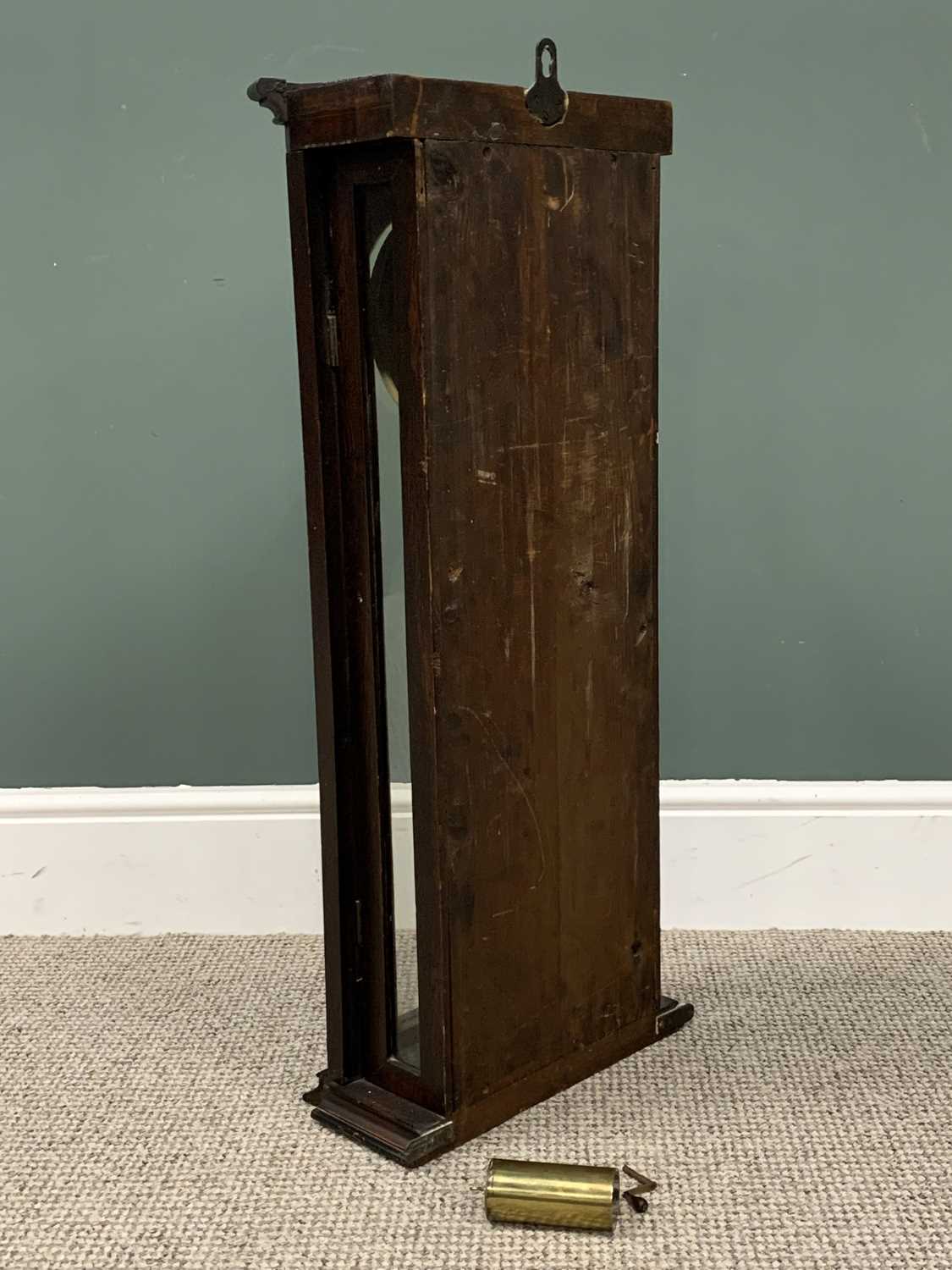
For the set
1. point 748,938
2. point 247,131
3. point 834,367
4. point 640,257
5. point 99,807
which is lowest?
point 748,938

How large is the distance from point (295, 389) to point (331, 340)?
0.51 meters

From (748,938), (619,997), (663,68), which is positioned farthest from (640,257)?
(748,938)

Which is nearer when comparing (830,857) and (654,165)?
(654,165)

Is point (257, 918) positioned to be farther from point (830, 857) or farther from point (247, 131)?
point (247, 131)

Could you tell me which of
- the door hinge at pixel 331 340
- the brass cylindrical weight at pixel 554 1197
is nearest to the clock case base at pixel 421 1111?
the brass cylindrical weight at pixel 554 1197

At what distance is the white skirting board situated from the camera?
2123 mm

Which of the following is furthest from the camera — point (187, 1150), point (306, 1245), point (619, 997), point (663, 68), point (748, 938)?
point (748, 938)

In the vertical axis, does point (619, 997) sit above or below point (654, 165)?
below

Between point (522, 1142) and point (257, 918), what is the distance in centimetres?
66

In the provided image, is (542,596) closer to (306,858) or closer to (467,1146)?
(467,1146)

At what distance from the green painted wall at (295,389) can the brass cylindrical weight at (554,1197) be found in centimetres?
77

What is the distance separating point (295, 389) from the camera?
2049 mm

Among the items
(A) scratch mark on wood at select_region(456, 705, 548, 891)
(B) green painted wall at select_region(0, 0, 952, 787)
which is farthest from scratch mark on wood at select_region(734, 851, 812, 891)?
(A) scratch mark on wood at select_region(456, 705, 548, 891)

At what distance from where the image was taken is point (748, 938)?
213 centimetres
